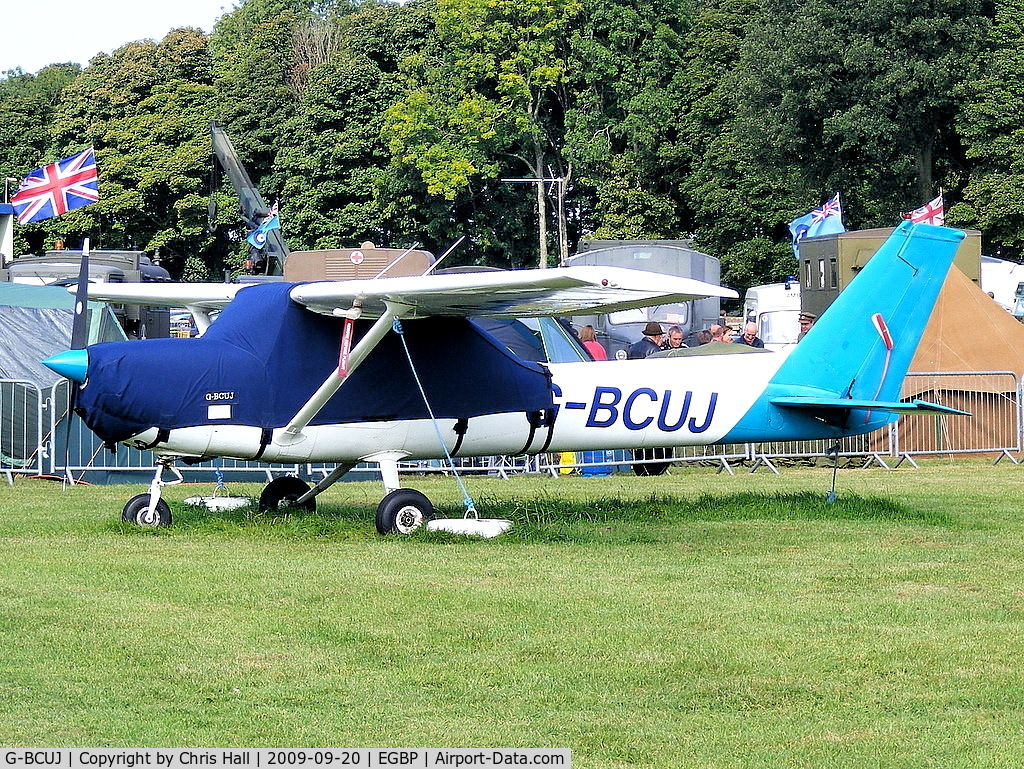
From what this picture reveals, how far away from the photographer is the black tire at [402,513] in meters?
10.5

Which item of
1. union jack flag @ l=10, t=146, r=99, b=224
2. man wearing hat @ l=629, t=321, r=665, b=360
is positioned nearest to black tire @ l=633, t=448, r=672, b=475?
man wearing hat @ l=629, t=321, r=665, b=360

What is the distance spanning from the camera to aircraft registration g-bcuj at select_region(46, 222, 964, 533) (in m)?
9.91

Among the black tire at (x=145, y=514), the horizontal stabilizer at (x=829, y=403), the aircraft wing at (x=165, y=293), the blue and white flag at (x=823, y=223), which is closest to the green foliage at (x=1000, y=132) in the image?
the blue and white flag at (x=823, y=223)

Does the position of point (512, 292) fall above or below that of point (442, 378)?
above

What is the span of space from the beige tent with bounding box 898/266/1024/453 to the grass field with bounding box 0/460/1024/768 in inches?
241

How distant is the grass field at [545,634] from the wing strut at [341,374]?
2.76ft

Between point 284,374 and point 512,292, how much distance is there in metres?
2.10

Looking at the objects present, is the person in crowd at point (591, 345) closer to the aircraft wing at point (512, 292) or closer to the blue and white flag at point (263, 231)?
the aircraft wing at point (512, 292)

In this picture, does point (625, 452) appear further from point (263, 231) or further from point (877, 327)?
point (263, 231)

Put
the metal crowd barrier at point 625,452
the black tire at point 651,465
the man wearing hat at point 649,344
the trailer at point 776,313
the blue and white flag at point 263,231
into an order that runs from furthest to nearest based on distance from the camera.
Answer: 1. the blue and white flag at point 263,231
2. the trailer at point 776,313
3. the man wearing hat at point 649,344
4. the black tire at point 651,465
5. the metal crowd barrier at point 625,452

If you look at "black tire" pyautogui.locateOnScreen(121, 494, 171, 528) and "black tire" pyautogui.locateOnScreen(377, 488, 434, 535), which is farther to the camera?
"black tire" pyautogui.locateOnScreen(121, 494, 171, 528)

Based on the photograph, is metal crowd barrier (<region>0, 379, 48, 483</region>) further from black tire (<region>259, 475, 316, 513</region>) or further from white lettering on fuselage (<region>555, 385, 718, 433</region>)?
white lettering on fuselage (<region>555, 385, 718, 433</region>)

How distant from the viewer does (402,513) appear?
34.6 feet

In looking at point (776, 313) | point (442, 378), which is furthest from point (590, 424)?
point (776, 313)
